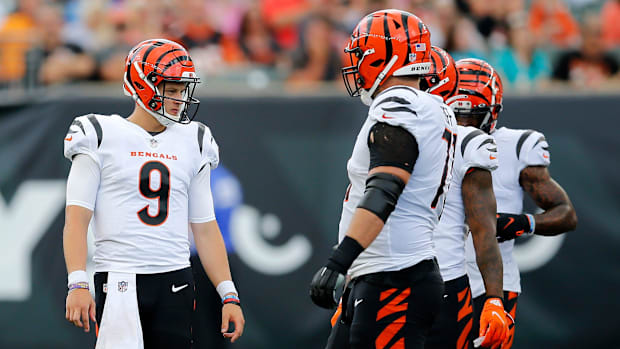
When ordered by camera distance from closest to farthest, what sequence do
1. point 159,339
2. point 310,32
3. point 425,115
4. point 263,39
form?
point 425,115
point 159,339
point 310,32
point 263,39

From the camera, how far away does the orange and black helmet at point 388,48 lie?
12.4 ft

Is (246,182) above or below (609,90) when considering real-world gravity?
below

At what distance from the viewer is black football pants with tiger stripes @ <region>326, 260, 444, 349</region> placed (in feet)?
12.1

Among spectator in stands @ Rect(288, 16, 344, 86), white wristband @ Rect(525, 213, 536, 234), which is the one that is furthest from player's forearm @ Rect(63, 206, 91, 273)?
spectator in stands @ Rect(288, 16, 344, 86)

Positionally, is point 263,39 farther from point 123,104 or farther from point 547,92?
point 547,92

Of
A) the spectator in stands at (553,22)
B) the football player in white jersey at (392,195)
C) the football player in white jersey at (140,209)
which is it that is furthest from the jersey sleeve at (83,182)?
the spectator in stands at (553,22)

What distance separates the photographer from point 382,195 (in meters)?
3.46

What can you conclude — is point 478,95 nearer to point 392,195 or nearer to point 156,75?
point 392,195

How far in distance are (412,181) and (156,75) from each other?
1.43 metres

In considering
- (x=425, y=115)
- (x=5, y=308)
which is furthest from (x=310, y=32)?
(x=425, y=115)

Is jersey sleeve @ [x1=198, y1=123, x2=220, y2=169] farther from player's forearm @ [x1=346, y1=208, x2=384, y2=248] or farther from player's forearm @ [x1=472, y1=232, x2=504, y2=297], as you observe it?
player's forearm @ [x1=472, y1=232, x2=504, y2=297]

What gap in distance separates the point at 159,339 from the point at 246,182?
2948 millimetres

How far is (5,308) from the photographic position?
274 inches

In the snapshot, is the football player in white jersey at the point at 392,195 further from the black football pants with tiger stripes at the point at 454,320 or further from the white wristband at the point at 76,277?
the white wristband at the point at 76,277
